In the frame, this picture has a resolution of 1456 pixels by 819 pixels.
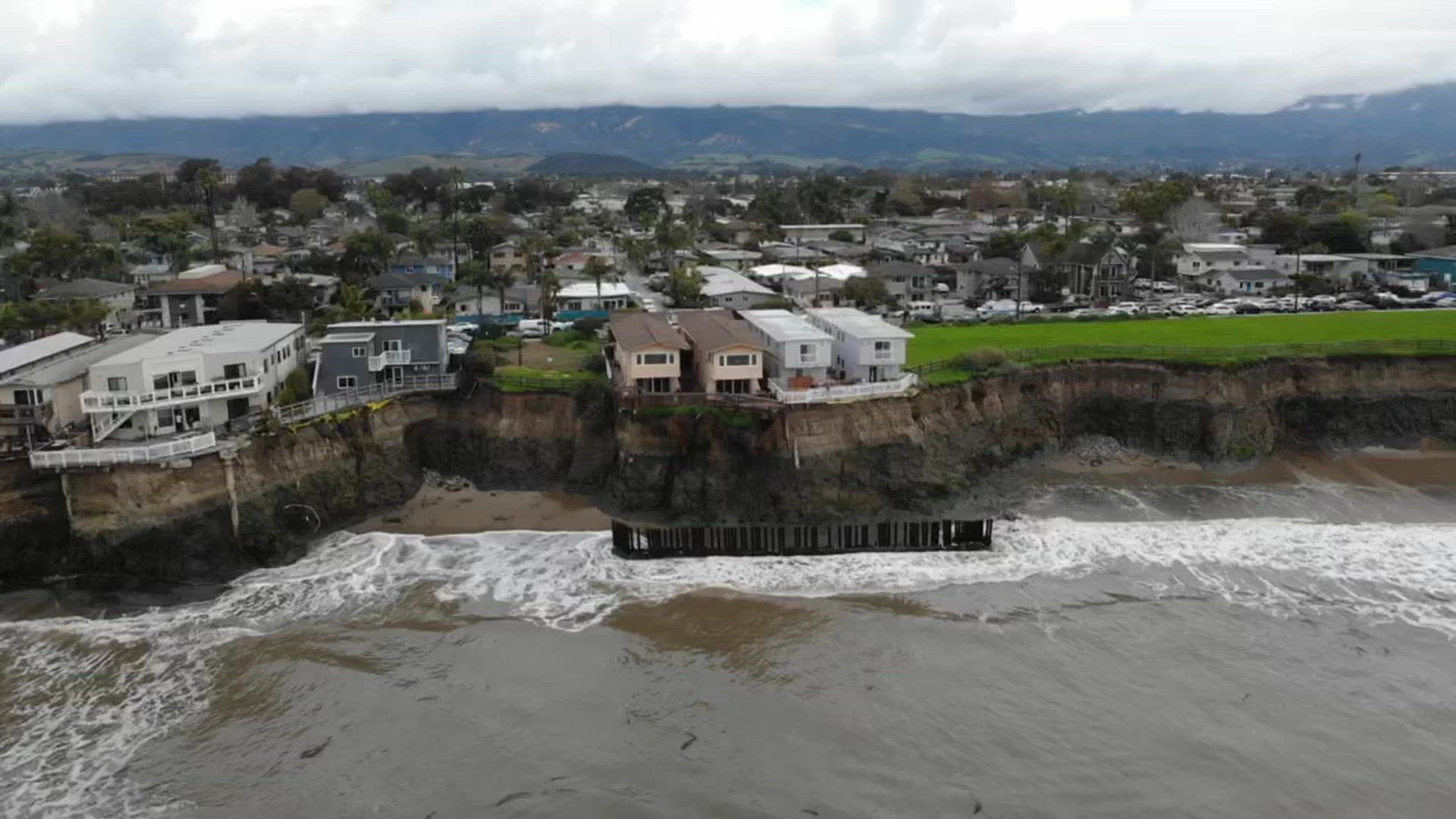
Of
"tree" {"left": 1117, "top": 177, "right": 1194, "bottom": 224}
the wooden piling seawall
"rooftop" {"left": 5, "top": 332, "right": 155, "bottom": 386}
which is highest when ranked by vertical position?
"tree" {"left": 1117, "top": 177, "right": 1194, "bottom": 224}

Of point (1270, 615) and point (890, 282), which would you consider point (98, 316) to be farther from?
point (1270, 615)

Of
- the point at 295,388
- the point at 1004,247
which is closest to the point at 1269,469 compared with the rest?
the point at 295,388

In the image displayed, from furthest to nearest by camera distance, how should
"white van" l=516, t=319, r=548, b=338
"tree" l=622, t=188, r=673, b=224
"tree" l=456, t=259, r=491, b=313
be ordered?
"tree" l=622, t=188, r=673, b=224 → "tree" l=456, t=259, r=491, b=313 → "white van" l=516, t=319, r=548, b=338

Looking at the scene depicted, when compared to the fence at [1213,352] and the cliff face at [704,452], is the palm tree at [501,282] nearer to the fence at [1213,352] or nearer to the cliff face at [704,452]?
the cliff face at [704,452]

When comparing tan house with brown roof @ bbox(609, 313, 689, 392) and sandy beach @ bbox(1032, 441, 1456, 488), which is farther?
sandy beach @ bbox(1032, 441, 1456, 488)

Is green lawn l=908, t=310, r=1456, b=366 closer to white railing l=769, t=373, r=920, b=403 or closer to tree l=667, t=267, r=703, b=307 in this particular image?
white railing l=769, t=373, r=920, b=403

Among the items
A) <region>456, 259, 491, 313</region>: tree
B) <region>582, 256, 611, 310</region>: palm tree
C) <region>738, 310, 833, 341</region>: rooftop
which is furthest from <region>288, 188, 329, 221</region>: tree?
<region>738, 310, 833, 341</region>: rooftop
